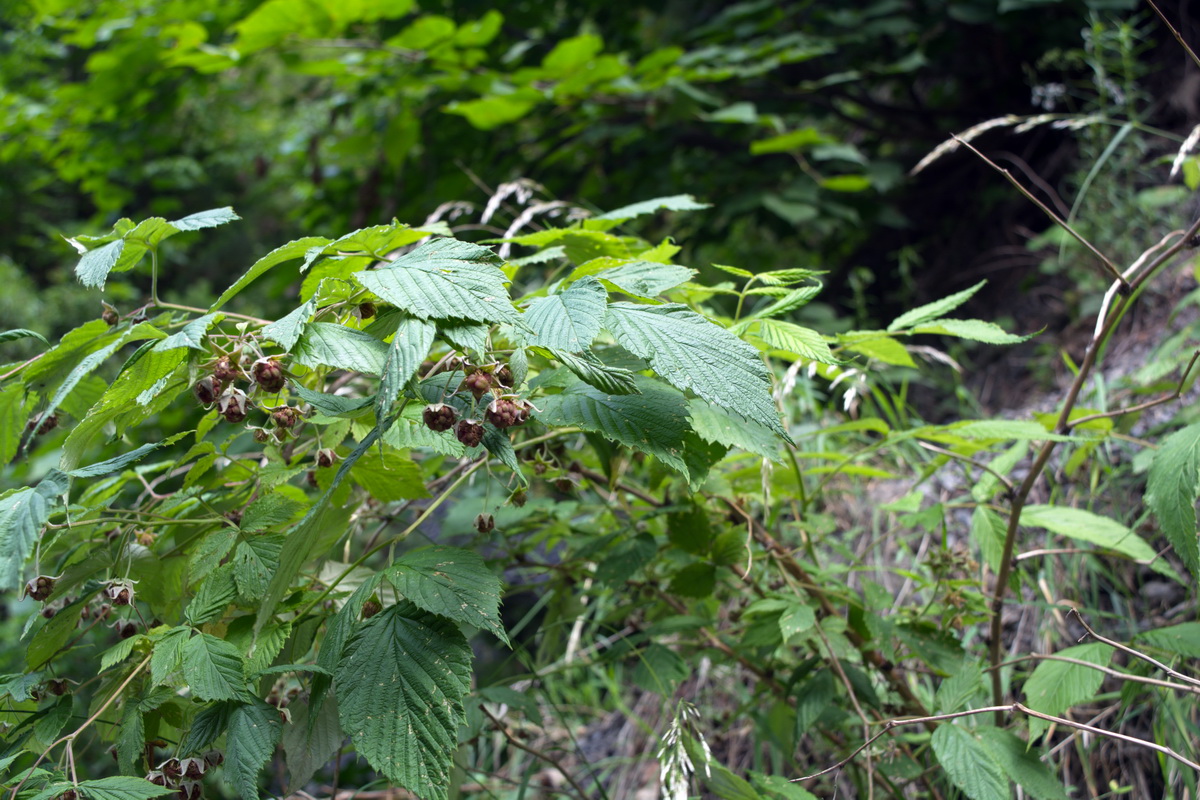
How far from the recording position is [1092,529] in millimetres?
834

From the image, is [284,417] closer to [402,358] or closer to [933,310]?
[402,358]

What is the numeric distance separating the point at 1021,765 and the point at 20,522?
0.83 m

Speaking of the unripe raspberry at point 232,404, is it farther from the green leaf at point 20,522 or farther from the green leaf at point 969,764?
the green leaf at point 969,764

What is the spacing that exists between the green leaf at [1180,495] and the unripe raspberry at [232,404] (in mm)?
699

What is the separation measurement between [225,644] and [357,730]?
122mm

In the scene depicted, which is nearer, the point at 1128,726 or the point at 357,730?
the point at 357,730

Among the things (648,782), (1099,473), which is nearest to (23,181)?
(648,782)

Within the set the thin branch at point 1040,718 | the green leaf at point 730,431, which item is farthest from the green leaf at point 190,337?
the thin branch at point 1040,718

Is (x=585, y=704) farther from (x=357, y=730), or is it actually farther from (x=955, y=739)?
(x=357, y=730)

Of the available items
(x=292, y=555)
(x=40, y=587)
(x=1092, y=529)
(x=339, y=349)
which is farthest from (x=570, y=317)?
(x=1092, y=529)

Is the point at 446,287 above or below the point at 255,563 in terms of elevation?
above

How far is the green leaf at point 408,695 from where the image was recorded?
47 cm

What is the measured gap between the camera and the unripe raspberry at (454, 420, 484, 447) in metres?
0.47

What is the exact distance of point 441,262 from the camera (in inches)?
19.5
